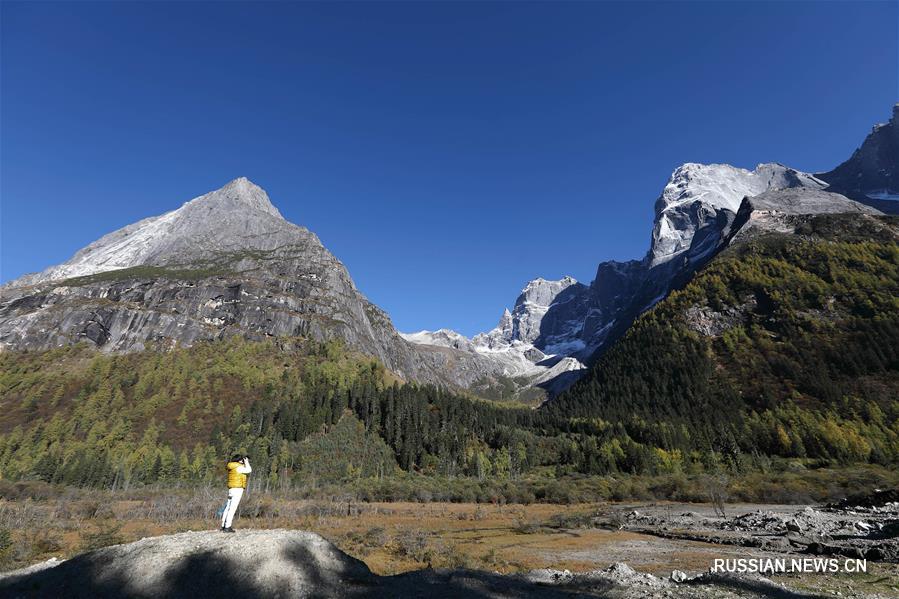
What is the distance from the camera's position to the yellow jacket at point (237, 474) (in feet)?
53.2

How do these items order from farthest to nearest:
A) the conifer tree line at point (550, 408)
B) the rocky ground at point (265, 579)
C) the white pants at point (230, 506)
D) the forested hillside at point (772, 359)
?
1. the forested hillside at point (772, 359)
2. the conifer tree line at point (550, 408)
3. the white pants at point (230, 506)
4. the rocky ground at point (265, 579)

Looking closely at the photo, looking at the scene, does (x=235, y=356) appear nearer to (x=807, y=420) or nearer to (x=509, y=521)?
(x=509, y=521)

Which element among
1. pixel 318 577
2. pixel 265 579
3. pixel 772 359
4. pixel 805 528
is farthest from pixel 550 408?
pixel 265 579

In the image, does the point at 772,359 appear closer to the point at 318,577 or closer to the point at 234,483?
the point at 318,577

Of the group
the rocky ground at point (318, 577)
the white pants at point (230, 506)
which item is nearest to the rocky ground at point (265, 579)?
the rocky ground at point (318, 577)

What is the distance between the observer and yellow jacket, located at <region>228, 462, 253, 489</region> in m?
16.2

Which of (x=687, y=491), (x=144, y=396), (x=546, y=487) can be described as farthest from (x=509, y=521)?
(x=144, y=396)

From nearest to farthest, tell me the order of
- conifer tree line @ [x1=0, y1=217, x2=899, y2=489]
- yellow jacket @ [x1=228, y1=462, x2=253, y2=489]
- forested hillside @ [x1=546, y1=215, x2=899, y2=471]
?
yellow jacket @ [x1=228, y1=462, x2=253, y2=489]
conifer tree line @ [x1=0, y1=217, x2=899, y2=489]
forested hillside @ [x1=546, y1=215, x2=899, y2=471]

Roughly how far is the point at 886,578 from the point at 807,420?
108m

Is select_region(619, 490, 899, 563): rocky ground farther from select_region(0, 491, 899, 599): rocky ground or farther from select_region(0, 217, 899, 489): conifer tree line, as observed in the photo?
select_region(0, 217, 899, 489): conifer tree line

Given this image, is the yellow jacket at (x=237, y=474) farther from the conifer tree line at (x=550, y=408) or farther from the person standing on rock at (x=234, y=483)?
the conifer tree line at (x=550, y=408)

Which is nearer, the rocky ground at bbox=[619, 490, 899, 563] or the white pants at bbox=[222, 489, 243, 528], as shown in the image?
the white pants at bbox=[222, 489, 243, 528]

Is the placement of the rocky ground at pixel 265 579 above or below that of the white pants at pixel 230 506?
below

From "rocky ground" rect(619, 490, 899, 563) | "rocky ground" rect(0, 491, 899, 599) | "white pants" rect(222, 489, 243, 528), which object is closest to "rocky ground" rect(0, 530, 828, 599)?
"rocky ground" rect(0, 491, 899, 599)
